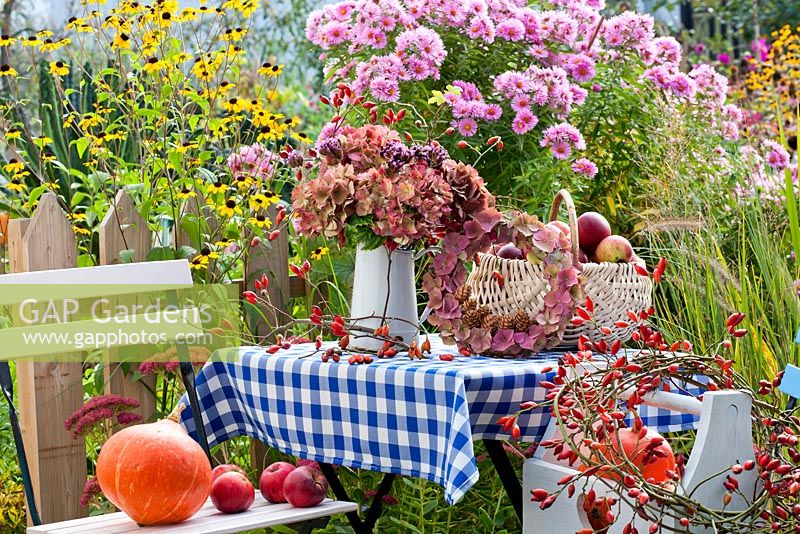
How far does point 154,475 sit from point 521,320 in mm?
892

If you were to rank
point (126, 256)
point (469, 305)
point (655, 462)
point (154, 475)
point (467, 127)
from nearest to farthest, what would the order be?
point (655, 462), point (154, 475), point (469, 305), point (126, 256), point (467, 127)

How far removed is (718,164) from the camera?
4.52m

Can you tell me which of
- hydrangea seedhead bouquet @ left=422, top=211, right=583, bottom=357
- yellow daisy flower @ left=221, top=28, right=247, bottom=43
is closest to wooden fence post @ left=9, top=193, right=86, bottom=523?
yellow daisy flower @ left=221, top=28, right=247, bottom=43

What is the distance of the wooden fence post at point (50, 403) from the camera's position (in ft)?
11.2

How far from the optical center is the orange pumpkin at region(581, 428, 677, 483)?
2078mm

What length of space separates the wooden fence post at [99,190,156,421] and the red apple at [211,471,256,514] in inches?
38.4

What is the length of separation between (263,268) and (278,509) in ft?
4.37

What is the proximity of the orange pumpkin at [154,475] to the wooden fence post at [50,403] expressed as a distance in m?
0.87

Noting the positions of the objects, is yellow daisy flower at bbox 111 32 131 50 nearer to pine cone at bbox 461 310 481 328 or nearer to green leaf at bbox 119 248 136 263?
green leaf at bbox 119 248 136 263

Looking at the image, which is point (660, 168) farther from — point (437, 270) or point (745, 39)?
point (745, 39)

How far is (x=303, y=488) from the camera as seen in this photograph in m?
2.76

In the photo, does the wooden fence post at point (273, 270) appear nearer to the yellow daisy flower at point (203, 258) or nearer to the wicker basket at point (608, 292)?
the yellow daisy flower at point (203, 258)

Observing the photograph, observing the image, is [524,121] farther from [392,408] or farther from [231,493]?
[231,493]

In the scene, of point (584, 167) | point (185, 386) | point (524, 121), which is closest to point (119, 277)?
point (185, 386)
